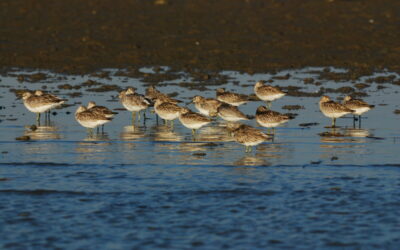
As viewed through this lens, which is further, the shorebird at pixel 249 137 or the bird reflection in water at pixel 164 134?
the bird reflection in water at pixel 164 134

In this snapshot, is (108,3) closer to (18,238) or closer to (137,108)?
(137,108)

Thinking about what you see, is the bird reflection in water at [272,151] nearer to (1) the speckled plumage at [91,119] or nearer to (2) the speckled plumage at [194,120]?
(2) the speckled plumage at [194,120]

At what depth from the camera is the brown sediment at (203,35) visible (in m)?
40.2

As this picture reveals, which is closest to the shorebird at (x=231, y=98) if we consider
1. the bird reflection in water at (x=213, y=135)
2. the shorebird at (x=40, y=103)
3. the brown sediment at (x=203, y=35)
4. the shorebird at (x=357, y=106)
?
the bird reflection in water at (x=213, y=135)

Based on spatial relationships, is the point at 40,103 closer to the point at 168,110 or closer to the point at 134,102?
→ the point at 134,102

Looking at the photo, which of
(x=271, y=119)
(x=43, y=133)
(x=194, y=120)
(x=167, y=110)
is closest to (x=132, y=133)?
(x=167, y=110)

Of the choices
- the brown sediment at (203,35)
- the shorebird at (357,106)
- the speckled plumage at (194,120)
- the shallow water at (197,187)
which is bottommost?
the shallow water at (197,187)

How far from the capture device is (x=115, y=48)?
142ft

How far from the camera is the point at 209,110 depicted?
27234 mm

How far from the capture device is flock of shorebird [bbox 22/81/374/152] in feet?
78.7

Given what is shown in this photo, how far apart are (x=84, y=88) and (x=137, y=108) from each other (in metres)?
6.79

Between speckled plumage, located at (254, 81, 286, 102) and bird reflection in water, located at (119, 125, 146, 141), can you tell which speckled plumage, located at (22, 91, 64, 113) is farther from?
speckled plumage, located at (254, 81, 286, 102)

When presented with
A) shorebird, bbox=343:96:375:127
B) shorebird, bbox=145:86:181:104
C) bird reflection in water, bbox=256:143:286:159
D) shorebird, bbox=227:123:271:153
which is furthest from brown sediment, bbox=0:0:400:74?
shorebird, bbox=227:123:271:153

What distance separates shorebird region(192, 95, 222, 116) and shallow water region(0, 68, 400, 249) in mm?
459
